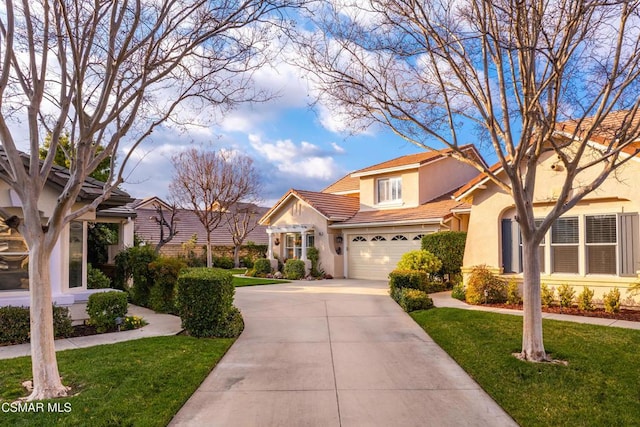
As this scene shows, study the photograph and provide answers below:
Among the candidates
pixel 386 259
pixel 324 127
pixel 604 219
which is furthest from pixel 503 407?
pixel 386 259

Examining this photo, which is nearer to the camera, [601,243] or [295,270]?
[601,243]

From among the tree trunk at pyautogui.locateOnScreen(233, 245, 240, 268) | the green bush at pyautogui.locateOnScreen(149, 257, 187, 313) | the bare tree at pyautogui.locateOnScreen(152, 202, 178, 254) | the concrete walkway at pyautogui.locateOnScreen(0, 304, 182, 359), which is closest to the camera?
the concrete walkway at pyautogui.locateOnScreen(0, 304, 182, 359)

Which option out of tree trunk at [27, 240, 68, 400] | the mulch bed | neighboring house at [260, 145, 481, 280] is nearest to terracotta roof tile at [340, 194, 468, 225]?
neighboring house at [260, 145, 481, 280]

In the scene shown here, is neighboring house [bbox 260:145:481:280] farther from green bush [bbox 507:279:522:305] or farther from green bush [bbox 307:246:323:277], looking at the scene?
green bush [bbox 507:279:522:305]

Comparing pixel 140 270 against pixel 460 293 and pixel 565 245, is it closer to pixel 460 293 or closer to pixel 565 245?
pixel 460 293

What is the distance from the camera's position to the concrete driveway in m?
5.38

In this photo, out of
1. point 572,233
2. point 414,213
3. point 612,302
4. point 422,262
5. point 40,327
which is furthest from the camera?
point 414,213

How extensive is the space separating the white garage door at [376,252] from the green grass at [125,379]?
1292 centimetres

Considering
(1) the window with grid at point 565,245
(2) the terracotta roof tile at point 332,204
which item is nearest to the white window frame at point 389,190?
(2) the terracotta roof tile at point 332,204

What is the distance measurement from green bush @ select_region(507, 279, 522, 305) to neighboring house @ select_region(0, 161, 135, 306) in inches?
411

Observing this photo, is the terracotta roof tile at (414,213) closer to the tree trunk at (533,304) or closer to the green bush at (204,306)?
the tree trunk at (533,304)

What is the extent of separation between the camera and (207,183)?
27.3 metres

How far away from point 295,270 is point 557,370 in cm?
1660

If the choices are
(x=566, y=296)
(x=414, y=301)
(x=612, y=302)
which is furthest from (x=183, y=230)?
(x=612, y=302)
